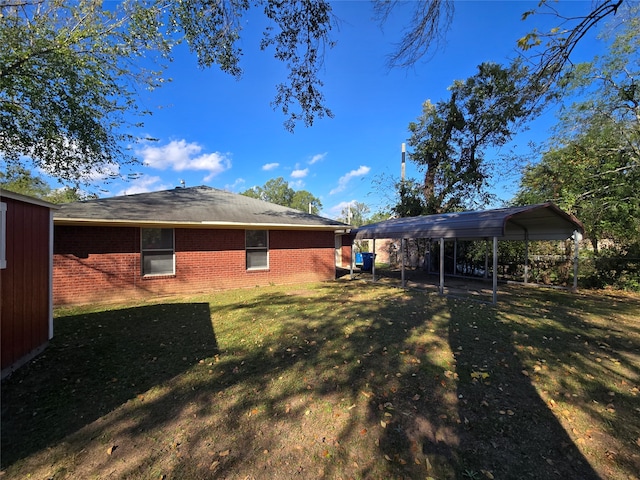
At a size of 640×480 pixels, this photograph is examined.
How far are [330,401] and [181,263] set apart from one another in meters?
7.92

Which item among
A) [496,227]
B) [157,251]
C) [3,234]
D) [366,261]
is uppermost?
[496,227]

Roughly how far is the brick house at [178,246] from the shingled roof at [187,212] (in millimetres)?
23

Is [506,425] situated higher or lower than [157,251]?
lower

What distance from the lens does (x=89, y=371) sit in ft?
12.9

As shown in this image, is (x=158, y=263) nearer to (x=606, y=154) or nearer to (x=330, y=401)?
(x=330, y=401)

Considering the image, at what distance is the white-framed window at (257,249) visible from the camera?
10828 mm

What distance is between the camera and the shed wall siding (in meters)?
3.66

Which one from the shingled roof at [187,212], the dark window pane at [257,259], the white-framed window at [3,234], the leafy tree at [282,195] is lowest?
the dark window pane at [257,259]

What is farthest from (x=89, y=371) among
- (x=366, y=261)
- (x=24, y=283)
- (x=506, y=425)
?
(x=366, y=261)

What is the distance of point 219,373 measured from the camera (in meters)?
3.87

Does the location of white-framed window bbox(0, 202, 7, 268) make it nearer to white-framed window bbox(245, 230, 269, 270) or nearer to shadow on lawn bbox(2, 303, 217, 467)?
shadow on lawn bbox(2, 303, 217, 467)

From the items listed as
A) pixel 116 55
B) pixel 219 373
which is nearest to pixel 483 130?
pixel 116 55

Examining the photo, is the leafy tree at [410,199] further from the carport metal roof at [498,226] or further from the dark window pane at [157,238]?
the dark window pane at [157,238]

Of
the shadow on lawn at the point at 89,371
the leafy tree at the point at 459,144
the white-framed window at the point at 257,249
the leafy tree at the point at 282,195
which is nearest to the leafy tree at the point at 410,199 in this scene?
the leafy tree at the point at 459,144
